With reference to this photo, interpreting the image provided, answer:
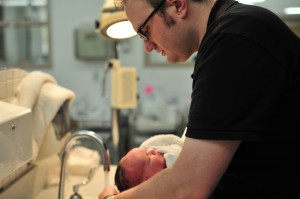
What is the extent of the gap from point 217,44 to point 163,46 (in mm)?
302

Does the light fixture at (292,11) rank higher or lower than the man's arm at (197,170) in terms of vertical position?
higher

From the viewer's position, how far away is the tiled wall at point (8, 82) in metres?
1.36

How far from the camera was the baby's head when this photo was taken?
140cm

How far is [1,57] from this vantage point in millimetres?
4758

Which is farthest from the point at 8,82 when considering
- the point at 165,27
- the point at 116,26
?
the point at 165,27

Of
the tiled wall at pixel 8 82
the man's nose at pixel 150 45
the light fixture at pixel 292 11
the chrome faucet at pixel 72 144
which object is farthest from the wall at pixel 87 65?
the man's nose at pixel 150 45

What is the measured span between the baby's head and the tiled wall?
1.77 feet

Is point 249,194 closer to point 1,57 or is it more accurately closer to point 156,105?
point 156,105

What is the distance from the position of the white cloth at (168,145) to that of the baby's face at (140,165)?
1.4 inches

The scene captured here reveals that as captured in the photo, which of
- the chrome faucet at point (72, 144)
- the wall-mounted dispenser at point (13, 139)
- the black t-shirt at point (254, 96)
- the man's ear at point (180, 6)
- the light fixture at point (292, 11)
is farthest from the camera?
the light fixture at point (292, 11)

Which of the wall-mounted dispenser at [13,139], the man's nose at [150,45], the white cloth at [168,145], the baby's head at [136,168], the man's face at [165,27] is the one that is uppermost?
the man's face at [165,27]

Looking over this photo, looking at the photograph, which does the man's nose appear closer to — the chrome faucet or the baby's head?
the chrome faucet

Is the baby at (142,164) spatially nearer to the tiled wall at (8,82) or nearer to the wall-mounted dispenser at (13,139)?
the wall-mounted dispenser at (13,139)

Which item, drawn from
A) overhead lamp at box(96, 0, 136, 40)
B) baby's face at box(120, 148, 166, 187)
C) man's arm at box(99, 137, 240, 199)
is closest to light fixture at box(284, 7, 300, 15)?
overhead lamp at box(96, 0, 136, 40)
